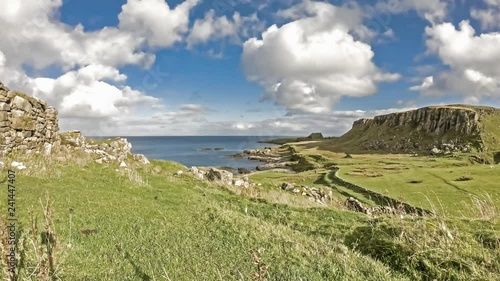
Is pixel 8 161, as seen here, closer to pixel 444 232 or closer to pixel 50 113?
pixel 50 113

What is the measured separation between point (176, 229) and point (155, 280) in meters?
4.10

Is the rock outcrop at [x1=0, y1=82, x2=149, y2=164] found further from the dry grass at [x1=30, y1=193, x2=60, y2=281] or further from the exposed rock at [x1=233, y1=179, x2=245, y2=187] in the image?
the dry grass at [x1=30, y1=193, x2=60, y2=281]

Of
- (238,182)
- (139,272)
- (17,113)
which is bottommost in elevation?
(238,182)

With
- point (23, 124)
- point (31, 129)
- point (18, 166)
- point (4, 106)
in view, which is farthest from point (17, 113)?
point (18, 166)

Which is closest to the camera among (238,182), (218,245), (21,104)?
(218,245)

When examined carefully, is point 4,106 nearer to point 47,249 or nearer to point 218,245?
point 47,249

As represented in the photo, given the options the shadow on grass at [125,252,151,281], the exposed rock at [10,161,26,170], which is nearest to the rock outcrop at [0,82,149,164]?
the exposed rock at [10,161,26,170]

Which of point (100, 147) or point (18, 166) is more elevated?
point (100, 147)

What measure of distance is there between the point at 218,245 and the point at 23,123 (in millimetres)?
22329

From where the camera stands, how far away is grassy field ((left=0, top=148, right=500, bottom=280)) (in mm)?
8078

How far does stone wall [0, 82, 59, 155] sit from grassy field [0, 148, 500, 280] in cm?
986

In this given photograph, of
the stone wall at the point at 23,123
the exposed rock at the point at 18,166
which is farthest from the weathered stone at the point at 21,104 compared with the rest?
the exposed rock at the point at 18,166

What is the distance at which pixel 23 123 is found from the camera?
2523cm

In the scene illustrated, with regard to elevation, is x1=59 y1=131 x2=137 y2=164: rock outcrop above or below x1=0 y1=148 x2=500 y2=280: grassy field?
above
